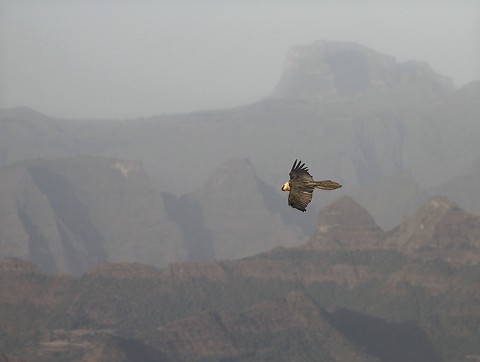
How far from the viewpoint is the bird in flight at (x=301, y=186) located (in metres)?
90.8

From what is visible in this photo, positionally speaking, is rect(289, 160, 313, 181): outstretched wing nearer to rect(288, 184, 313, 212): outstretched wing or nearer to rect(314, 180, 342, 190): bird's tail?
rect(288, 184, 313, 212): outstretched wing

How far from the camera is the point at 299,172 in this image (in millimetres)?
92125

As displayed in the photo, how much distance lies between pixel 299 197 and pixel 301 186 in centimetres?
62

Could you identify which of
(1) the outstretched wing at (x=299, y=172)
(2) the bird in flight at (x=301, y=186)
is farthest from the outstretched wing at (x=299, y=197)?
(1) the outstretched wing at (x=299, y=172)

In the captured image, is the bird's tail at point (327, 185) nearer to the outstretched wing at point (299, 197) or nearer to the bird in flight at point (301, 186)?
the bird in flight at point (301, 186)

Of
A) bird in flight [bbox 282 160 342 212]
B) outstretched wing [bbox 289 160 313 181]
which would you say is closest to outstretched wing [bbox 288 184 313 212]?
bird in flight [bbox 282 160 342 212]

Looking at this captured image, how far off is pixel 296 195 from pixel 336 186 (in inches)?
144

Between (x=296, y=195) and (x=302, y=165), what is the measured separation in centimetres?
169

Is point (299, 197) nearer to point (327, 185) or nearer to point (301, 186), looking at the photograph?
point (301, 186)

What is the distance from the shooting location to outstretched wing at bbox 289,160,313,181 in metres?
91.4

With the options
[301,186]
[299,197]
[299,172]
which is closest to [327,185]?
[301,186]

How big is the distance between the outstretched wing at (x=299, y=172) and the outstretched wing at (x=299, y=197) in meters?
0.57

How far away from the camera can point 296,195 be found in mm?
92125

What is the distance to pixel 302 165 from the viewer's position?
3620 inches
